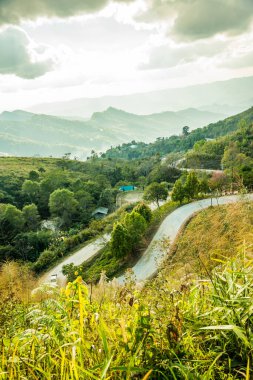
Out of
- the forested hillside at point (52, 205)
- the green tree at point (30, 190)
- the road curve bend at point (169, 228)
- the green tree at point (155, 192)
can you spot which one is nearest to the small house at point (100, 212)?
the forested hillside at point (52, 205)

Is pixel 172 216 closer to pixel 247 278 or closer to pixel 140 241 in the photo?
pixel 140 241

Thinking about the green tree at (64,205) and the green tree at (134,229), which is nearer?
the green tree at (134,229)

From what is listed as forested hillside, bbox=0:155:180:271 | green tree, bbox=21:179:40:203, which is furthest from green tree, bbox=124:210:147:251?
green tree, bbox=21:179:40:203

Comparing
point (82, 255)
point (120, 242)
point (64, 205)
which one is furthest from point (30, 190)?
point (120, 242)

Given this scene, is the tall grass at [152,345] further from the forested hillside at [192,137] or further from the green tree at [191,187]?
the forested hillside at [192,137]

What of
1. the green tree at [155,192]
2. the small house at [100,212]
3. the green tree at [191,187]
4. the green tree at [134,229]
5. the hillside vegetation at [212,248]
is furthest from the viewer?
the small house at [100,212]

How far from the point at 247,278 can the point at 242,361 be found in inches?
20.4

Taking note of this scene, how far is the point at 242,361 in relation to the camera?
5.09 ft

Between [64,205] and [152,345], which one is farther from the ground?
[152,345]

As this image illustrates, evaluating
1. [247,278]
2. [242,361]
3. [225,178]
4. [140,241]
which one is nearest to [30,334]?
[242,361]

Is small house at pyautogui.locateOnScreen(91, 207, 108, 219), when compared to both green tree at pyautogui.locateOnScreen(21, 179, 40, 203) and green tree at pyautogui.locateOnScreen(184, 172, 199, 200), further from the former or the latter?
green tree at pyautogui.locateOnScreen(184, 172, 199, 200)

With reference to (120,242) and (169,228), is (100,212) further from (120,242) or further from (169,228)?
(120,242)

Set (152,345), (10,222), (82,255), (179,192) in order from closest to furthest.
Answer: (152,345) < (82,255) < (179,192) < (10,222)

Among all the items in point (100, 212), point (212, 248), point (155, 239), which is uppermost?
point (212, 248)
